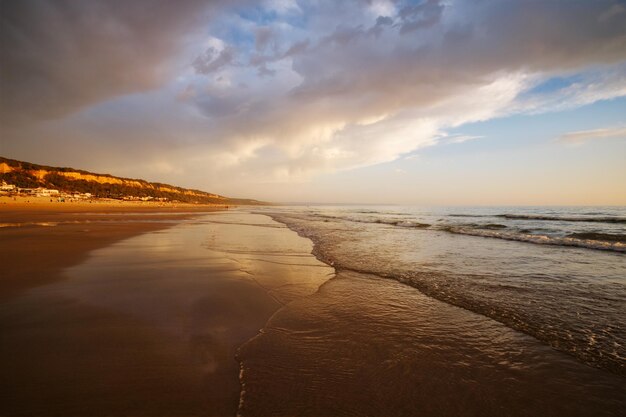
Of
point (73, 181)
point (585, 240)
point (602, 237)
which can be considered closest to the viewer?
point (585, 240)

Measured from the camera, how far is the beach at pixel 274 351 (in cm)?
244

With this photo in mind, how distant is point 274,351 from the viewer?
333 centimetres

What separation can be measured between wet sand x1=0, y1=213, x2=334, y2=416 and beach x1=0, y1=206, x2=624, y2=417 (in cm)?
2

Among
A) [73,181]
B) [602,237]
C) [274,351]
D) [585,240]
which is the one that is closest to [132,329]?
[274,351]

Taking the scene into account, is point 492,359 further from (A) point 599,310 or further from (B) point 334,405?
(A) point 599,310

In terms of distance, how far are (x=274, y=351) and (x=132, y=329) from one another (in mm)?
2102

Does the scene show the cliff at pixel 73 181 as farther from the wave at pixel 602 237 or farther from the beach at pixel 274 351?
the wave at pixel 602 237

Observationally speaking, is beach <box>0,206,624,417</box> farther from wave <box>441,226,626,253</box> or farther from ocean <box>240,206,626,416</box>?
wave <box>441,226,626,253</box>

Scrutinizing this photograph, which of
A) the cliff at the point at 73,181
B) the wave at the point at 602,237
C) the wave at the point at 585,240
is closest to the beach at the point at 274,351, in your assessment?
the wave at the point at 585,240

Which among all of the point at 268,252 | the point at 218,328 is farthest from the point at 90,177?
the point at 218,328

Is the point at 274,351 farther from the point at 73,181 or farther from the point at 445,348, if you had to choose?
the point at 73,181

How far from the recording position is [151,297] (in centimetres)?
510

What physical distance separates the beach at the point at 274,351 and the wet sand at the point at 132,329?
2 centimetres

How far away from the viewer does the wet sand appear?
2.41 m
